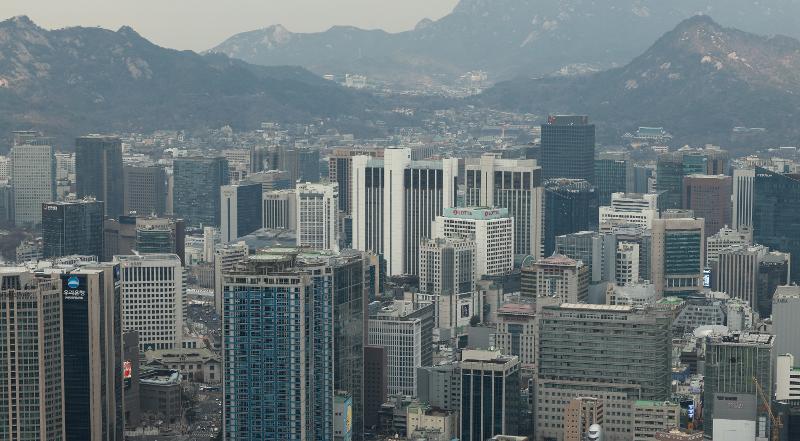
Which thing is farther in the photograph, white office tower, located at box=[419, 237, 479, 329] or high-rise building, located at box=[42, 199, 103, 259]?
high-rise building, located at box=[42, 199, 103, 259]

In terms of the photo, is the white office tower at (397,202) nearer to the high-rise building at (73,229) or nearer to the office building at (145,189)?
the high-rise building at (73,229)

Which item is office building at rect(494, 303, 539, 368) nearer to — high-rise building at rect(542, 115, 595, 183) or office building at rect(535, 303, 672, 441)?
office building at rect(535, 303, 672, 441)

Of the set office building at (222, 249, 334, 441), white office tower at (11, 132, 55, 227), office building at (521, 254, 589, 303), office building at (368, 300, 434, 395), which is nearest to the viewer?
office building at (222, 249, 334, 441)

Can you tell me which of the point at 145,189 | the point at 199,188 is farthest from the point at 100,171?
the point at 199,188

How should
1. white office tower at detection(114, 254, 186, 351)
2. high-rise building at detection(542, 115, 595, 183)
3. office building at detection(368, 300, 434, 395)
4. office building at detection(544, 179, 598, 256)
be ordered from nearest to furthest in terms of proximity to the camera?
office building at detection(368, 300, 434, 395) → white office tower at detection(114, 254, 186, 351) → office building at detection(544, 179, 598, 256) → high-rise building at detection(542, 115, 595, 183)

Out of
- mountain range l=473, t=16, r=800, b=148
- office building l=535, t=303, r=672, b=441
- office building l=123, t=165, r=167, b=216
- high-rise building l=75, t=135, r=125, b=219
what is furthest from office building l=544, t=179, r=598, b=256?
mountain range l=473, t=16, r=800, b=148

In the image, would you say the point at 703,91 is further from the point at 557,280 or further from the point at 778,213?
the point at 557,280

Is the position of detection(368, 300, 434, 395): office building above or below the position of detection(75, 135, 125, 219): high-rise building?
below

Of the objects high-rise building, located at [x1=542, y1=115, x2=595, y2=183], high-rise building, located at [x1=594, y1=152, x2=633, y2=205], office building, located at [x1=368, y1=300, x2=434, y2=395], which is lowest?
office building, located at [x1=368, y1=300, x2=434, y2=395]
